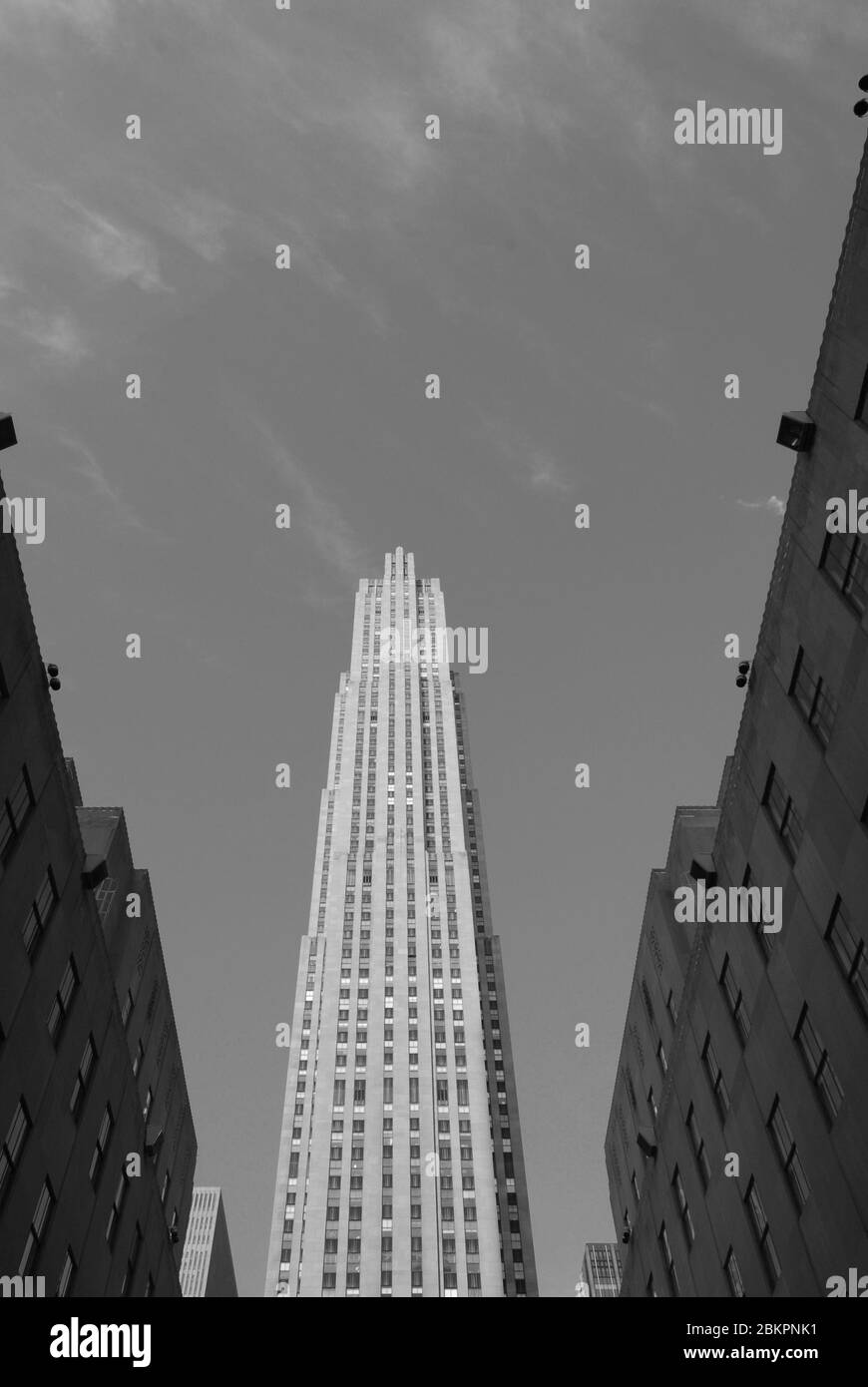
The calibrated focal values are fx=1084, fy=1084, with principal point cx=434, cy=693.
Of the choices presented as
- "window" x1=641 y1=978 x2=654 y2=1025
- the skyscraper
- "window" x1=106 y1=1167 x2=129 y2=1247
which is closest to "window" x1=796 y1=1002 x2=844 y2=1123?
"window" x1=641 y1=978 x2=654 y2=1025

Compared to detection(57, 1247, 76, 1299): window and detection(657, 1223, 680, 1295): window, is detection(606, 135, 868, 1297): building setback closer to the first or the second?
detection(657, 1223, 680, 1295): window

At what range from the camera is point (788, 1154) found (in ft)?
92.5

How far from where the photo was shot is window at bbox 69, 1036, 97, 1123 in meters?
30.9

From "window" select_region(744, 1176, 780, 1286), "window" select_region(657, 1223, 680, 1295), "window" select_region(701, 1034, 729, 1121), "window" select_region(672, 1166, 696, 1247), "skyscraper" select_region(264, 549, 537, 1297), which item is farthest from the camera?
"skyscraper" select_region(264, 549, 537, 1297)

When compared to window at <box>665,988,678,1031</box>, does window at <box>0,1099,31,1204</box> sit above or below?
below

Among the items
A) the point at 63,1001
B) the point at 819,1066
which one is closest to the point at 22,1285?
the point at 63,1001

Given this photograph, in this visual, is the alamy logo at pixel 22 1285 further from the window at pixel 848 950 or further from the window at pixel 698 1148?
the window at pixel 848 950

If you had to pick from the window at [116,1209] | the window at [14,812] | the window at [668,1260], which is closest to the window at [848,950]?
the window at [668,1260]

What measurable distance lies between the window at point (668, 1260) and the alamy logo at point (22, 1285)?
21.3 metres

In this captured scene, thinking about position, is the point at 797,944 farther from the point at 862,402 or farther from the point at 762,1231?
the point at 862,402

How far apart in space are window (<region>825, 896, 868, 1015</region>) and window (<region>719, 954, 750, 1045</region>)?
652cm

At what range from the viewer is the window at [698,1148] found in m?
34.6
